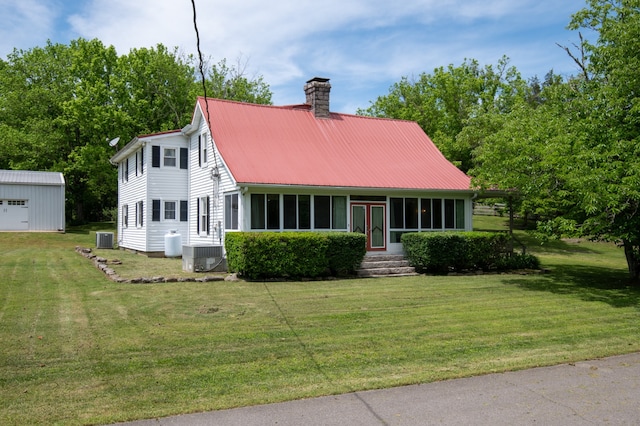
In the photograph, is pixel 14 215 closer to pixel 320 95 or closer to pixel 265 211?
pixel 320 95

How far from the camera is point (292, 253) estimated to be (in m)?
14.7

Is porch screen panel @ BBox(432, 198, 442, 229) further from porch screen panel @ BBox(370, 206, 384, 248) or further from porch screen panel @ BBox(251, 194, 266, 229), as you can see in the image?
porch screen panel @ BBox(251, 194, 266, 229)

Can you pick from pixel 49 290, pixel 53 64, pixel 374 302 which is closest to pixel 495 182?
pixel 374 302

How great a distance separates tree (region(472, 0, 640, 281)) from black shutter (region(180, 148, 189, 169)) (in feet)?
39.7

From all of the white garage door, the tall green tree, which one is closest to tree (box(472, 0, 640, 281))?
the tall green tree

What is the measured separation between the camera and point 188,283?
13.5 meters

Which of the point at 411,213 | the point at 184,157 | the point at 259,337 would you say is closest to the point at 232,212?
the point at 184,157

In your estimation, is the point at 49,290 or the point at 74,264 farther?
the point at 74,264

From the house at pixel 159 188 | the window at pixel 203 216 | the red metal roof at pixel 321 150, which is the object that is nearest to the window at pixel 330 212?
the red metal roof at pixel 321 150

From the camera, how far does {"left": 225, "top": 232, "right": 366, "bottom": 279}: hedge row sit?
14.2m

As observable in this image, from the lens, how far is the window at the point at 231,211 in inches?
690

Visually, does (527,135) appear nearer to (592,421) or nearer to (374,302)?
(374,302)

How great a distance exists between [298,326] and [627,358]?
4860mm

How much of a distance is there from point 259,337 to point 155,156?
15270mm
